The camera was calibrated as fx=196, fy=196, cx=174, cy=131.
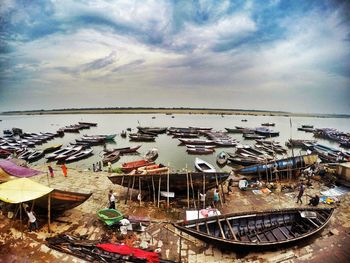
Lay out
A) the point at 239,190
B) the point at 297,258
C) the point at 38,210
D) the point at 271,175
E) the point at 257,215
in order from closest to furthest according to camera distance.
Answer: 1. the point at 297,258
2. the point at 257,215
3. the point at 38,210
4. the point at 239,190
5. the point at 271,175

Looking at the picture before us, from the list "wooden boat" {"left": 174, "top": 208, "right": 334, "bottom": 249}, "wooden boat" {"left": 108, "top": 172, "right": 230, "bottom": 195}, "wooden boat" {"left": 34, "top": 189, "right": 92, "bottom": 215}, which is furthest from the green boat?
"wooden boat" {"left": 174, "top": 208, "right": 334, "bottom": 249}

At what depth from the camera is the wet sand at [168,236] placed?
8.27 metres

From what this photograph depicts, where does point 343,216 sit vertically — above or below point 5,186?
below

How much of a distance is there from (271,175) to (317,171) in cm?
501

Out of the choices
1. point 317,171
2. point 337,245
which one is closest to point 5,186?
point 337,245

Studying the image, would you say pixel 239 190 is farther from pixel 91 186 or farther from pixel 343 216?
pixel 91 186

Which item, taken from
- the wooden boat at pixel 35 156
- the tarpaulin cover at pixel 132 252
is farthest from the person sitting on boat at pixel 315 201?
the wooden boat at pixel 35 156

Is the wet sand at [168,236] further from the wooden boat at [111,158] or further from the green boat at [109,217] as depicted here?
the wooden boat at [111,158]

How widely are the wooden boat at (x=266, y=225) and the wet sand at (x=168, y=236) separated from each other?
0.63m

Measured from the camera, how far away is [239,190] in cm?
1562

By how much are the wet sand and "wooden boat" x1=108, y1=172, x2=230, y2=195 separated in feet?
3.91

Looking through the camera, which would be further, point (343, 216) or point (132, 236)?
point (343, 216)

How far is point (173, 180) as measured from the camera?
43.7ft

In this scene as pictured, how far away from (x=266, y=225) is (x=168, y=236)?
17.1 ft
